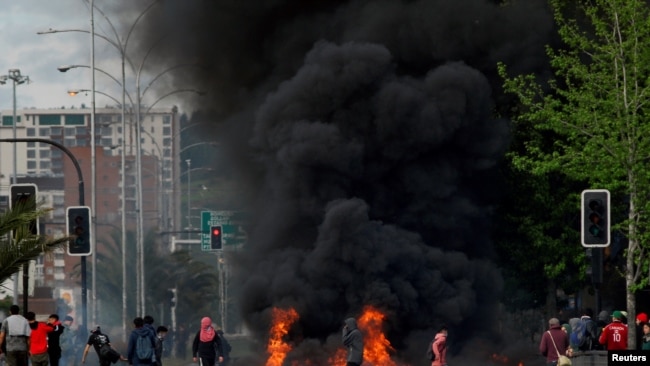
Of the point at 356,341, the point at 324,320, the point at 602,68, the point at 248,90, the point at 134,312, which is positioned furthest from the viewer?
the point at 134,312

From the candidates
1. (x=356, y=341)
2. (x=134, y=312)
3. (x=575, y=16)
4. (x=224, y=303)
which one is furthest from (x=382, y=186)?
(x=224, y=303)

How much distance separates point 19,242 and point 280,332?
14.7 meters

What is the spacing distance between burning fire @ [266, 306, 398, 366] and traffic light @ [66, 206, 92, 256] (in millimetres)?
6583

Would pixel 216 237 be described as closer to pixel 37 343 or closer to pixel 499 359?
pixel 499 359

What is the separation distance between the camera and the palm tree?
24031 millimetres

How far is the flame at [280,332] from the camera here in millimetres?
37875

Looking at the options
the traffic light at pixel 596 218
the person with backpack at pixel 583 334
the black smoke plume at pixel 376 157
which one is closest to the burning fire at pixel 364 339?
the black smoke plume at pixel 376 157

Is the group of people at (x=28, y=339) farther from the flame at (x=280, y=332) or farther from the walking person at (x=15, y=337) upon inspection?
the flame at (x=280, y=332)

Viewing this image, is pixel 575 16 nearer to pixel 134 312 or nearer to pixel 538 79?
pixel 538 79

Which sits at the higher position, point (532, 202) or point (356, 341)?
point (532, 202)

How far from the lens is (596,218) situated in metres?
23.6

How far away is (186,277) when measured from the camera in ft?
265

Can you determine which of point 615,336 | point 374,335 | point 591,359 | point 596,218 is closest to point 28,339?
point 591,359

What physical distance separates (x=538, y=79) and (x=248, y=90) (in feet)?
29.9
